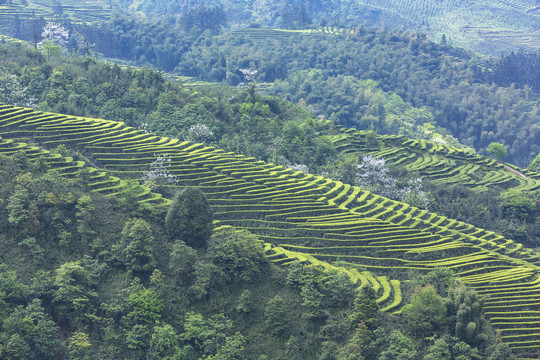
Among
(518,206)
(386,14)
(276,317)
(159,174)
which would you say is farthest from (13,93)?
(386,14)

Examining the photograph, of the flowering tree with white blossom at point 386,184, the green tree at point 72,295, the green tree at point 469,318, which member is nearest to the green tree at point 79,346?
the green tree at point 72,295

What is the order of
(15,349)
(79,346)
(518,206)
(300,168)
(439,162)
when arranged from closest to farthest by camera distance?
1. (15,349)
2. (79,346)
3. (300,168)
4. (518,206)
5. (439,162)

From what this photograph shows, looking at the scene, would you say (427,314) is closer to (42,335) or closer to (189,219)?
(189,219)

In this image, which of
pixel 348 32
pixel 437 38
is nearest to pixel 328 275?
pixel 348 32

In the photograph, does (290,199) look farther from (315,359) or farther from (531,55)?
(531,55)

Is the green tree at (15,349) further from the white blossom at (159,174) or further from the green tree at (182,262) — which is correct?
the white blossom at (159,174)

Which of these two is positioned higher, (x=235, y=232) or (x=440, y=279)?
(x=235, y=232)

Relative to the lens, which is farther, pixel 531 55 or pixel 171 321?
pixel 531 55
